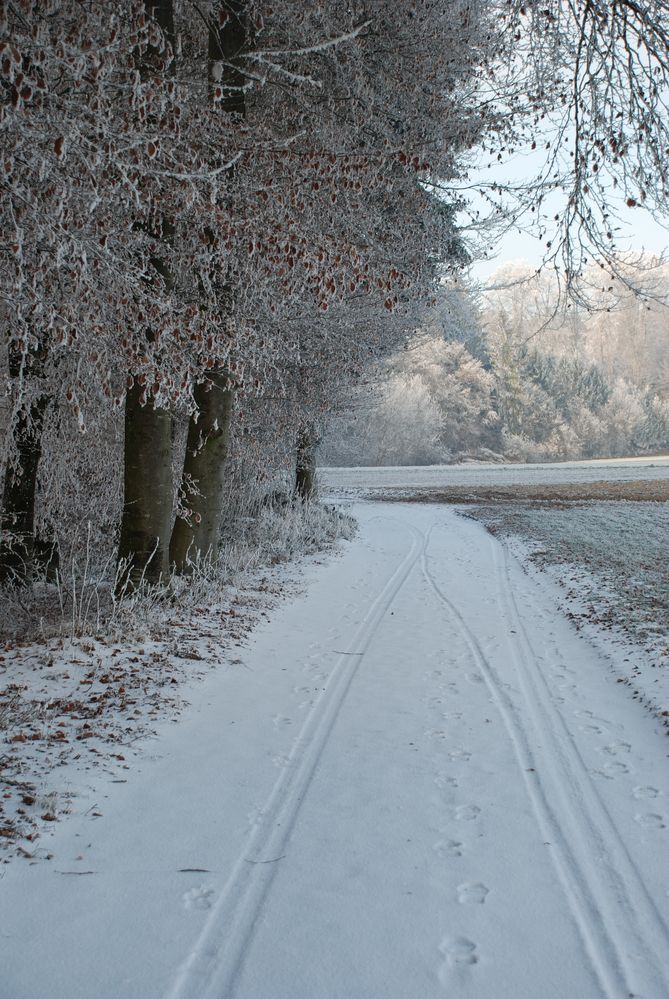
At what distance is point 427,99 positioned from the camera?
360 inches

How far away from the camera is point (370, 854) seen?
3.78m

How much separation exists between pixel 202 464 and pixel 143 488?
1724 millimetres

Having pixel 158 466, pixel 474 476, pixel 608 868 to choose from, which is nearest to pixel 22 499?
pixel 158 466

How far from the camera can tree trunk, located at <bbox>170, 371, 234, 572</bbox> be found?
10.3m

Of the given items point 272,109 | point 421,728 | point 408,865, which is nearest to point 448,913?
point 408,865

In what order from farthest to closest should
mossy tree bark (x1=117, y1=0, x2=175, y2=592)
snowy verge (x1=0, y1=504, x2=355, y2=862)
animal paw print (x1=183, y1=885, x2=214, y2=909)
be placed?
mossy tree bark (x1=117, y1=0, x2=175, y2=592) → snowy verge (x1=0, y1=504, x2=355, y2=862) → animal paw print (x1=183, y1=885, x2=214, y2=909)

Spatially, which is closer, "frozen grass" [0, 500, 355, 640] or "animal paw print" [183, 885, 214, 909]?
"animal paw print" [183, 885, 214, 909]

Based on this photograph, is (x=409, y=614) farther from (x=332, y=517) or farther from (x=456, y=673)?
(x=332, y=517)

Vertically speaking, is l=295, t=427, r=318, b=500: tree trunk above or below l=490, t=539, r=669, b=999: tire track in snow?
above

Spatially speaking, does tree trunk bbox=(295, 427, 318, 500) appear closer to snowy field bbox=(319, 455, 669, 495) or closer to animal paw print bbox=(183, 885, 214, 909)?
snowy field bbox=(319, 455, 669, 495)

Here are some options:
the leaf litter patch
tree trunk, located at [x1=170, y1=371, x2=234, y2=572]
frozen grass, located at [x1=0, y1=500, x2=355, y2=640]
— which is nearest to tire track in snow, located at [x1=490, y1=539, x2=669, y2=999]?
the leaf litter patch

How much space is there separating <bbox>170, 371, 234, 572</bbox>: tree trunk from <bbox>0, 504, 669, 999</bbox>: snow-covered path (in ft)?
11.8

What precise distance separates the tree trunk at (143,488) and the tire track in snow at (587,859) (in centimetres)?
449

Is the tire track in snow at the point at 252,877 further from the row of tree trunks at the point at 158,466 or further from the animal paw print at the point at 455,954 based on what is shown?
the row of tree trunks at the point at 158,466
